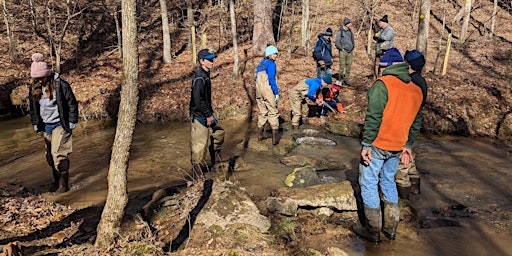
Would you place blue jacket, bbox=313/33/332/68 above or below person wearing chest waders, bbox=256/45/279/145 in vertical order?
above

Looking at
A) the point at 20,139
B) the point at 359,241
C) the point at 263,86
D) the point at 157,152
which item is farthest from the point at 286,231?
the point at 20,139

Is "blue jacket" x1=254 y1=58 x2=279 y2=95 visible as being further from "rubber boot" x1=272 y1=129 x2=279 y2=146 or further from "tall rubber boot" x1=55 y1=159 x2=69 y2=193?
"tall rubber boot" x1=55 y1=159 x2=69 y2=193

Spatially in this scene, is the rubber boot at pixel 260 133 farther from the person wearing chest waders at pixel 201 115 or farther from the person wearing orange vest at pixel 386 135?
the person wearing orange vest at pixel 386 135

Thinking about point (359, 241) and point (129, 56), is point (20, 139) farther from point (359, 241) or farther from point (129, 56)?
point (359, 241)

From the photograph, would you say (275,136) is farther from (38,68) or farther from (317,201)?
(38,68)

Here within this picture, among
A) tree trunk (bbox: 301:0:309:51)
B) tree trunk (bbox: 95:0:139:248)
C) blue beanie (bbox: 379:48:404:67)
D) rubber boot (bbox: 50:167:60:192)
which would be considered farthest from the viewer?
tree trunk (bbox: 301:0:309:51)

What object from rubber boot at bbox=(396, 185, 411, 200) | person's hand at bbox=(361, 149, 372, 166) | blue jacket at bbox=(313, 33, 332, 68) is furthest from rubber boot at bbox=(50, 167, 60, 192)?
blue jacket at bbox=(313, 33, 332, 68)

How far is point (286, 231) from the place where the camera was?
179 inches

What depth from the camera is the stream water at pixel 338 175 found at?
173 inches

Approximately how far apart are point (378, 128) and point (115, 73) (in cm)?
1344

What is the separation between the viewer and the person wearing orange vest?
4.04 metres

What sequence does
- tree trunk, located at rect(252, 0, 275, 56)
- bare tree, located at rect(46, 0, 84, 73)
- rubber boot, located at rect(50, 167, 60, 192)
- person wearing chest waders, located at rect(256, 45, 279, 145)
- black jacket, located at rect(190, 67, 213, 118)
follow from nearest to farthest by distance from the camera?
black jacket, located at rect(190, 67, 213, 118), rubber boot, located at rect(50, 167, 60, 192), person wearing chest waders, located at rect(256, 45, 279, 145), bare tree, located at rect(46, 0, 84, 73), tree trunk, located at rect(252, 0, 275, 56)

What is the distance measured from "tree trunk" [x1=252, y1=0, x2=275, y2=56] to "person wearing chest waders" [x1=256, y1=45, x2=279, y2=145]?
814 centimetres

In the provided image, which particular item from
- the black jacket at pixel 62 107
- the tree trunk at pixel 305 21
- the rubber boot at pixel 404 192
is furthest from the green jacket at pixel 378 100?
the tree trunk at pixel 305 21
